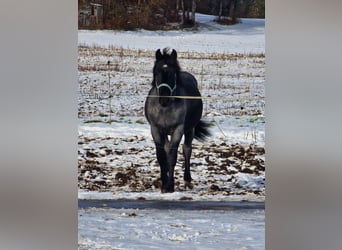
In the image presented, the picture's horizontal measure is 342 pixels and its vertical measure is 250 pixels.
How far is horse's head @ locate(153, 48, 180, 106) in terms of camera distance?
5.01 meters

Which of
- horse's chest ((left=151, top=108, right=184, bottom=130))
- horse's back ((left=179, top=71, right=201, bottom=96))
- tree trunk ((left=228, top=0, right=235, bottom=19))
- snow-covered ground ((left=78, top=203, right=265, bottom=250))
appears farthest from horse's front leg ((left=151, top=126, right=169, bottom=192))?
tree trunk ((left=228, top=0, right=235, bottom=19))

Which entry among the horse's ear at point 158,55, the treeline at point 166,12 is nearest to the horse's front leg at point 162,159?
the horse's ear at point 158,55

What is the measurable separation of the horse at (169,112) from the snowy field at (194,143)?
0.04 meters

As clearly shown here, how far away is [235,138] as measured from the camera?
500cm

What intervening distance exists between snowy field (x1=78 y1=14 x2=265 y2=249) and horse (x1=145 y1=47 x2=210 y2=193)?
1.8 inches

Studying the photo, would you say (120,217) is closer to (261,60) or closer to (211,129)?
(211,129)

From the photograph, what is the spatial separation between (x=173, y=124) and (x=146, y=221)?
73 cm

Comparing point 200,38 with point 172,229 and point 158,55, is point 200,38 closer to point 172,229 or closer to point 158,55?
point 158,55

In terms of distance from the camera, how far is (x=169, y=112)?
16.5 ft

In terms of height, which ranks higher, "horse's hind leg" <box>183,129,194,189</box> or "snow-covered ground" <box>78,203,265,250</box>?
"horse's hind leg" <box>183,129,194,189</box>

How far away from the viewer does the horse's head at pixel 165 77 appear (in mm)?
5008

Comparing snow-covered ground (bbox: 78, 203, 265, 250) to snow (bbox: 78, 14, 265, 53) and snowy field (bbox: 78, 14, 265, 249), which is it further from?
snow (bbox: 78, 14, 265, 53)

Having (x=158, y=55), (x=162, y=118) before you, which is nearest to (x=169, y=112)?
(x=162, y=118)
